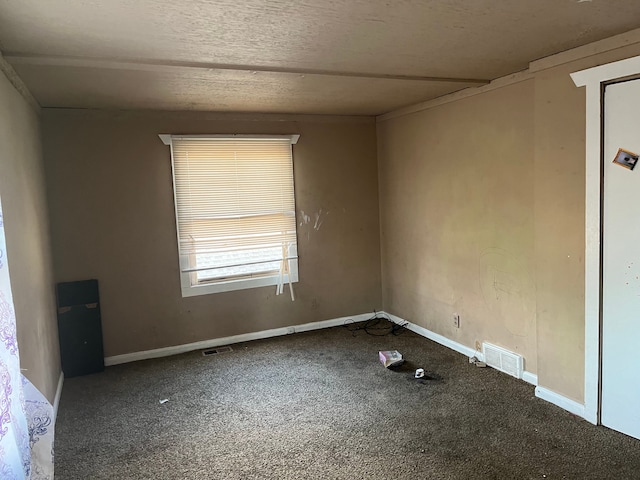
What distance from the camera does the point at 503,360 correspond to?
12.0 ft

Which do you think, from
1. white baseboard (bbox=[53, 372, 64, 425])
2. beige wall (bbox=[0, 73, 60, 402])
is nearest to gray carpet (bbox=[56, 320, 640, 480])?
A: white baseboard (bbox=[53, 372, 64, 425])

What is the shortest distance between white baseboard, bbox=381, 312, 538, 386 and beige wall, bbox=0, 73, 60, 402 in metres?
3.18

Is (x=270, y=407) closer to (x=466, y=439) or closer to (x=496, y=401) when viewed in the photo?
(x=466, y=439)

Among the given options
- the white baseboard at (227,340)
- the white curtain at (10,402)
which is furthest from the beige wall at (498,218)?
the white curtain at (10,402)

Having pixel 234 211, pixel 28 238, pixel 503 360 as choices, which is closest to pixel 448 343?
pixel 503 360

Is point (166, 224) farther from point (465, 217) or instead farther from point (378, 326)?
point (465, 217)

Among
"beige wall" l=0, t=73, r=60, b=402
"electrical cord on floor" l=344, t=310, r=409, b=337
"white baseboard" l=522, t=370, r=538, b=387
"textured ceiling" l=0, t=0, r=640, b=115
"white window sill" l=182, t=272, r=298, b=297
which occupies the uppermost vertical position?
"textured ceiling" l=0, t=0, r=640, b=115

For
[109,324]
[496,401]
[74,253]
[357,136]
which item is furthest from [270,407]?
[357,136]

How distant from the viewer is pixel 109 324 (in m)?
4.19

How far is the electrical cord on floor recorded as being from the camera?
4766mm

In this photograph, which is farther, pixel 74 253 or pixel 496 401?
pixel 74 253

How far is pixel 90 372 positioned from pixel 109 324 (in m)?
0.43

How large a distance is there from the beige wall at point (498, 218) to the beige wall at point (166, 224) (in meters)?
Answer: 0.42

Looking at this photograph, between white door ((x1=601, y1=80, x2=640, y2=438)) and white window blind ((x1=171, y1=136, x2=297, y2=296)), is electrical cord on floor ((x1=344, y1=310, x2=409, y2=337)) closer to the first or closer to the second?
white window blind ((x1=171, y1=136, x2=297, y2=296))
